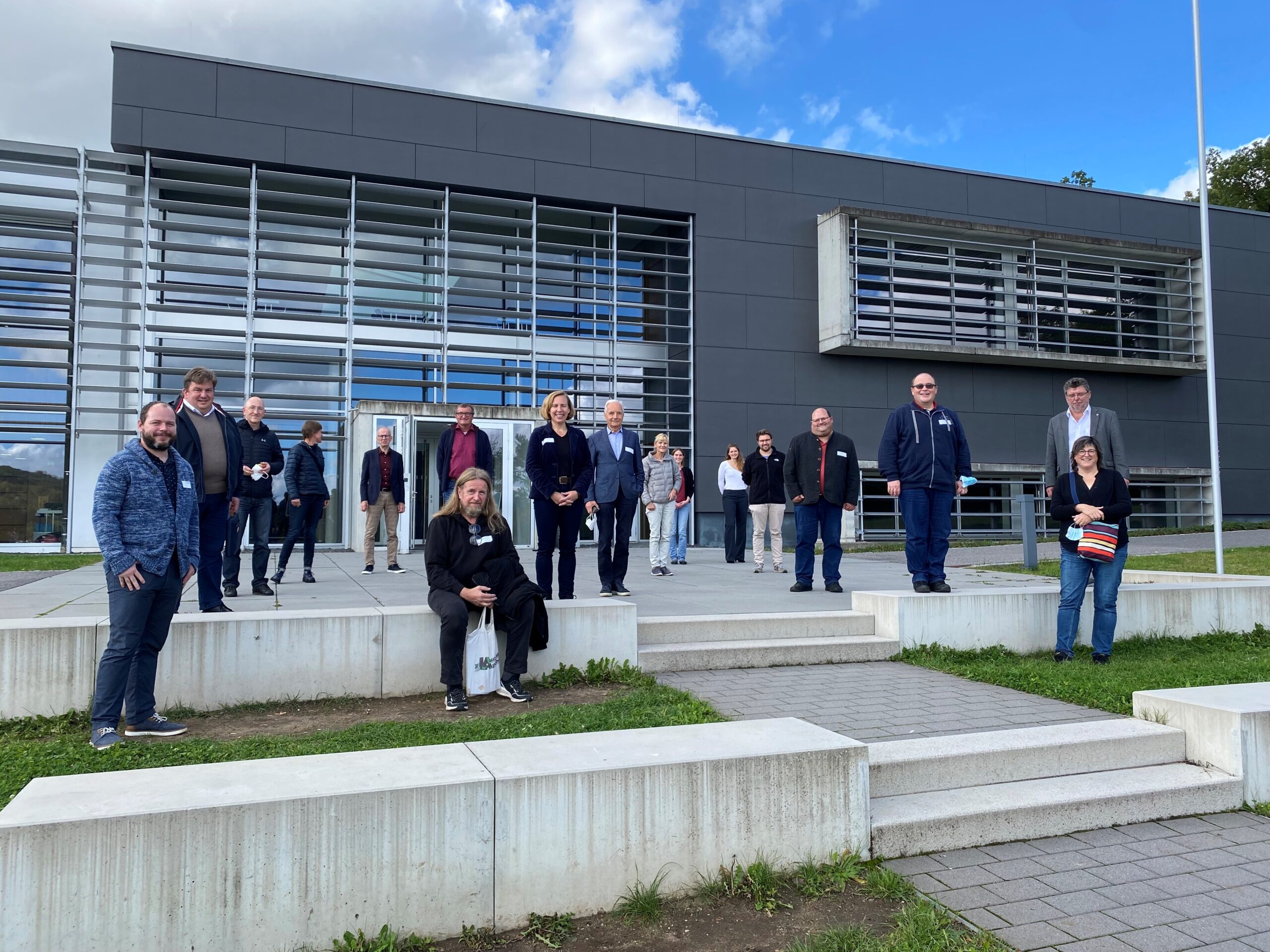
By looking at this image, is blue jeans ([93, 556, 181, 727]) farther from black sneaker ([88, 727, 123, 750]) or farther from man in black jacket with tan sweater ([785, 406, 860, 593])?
man in black jacket with tan sweater ([785, 406, 860, 593])

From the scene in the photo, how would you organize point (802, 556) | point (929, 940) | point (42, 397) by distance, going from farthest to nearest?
1. point (42, 397)
2. point (802, 556)
3. point (929, 940)

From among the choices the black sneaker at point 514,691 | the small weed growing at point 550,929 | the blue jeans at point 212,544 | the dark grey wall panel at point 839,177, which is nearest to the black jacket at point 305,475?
the blue jeans at point 212,544

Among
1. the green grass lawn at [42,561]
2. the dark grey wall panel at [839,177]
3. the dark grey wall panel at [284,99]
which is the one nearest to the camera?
the green grass lawn at [42,561]

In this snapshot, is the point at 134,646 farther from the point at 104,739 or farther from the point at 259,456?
the point at 259,456

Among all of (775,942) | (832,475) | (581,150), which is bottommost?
(775,942)

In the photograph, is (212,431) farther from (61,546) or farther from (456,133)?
(456,133)

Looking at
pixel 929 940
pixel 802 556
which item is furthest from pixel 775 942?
pixel 802 556

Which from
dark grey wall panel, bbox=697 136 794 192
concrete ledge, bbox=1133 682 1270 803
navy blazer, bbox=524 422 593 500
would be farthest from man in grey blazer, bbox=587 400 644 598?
dark grey wall panel, bbox=697 136 794 192

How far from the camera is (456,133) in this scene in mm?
18266

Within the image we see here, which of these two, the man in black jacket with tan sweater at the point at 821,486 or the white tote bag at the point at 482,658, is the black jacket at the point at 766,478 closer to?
the man in black jacket with tan sweater at the point at 821,486

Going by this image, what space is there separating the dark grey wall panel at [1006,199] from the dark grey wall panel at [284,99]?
14.5m

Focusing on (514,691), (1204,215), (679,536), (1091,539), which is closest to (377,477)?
(679,536)

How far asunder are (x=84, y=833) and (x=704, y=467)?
17.1m

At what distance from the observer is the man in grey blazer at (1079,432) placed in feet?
23.7
